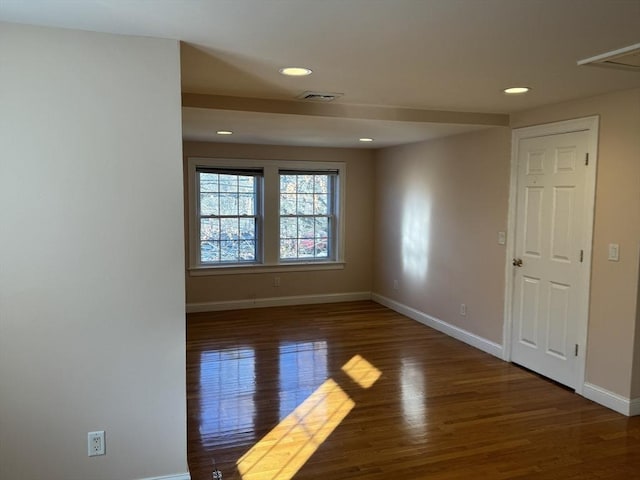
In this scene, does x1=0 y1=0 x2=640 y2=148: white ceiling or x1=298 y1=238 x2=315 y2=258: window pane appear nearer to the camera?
x1=0 y1=0 x2=640 y2=148: white ceiling

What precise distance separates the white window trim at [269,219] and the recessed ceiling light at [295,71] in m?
3.50

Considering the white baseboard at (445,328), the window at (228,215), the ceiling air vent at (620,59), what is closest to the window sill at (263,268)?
the window at (228,215)

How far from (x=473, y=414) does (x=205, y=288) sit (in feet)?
12.8

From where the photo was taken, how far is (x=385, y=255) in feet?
22.7

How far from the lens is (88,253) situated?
7.57 ft

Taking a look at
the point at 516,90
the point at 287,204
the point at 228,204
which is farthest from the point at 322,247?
the point at 516,90

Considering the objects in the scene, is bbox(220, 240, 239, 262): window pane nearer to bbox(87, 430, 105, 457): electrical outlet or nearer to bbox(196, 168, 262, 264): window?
bbox(196, 168, 262, 264): window

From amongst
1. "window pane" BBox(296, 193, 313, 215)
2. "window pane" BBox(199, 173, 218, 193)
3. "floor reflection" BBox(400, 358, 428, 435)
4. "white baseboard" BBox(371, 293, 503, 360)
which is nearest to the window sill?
"window pane" BBox(296, 193, 313, 215)

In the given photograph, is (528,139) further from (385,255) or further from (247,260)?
(247,260)

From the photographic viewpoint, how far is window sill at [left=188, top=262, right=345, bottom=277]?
6418 mm

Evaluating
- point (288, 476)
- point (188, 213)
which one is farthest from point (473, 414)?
point (188, 213)

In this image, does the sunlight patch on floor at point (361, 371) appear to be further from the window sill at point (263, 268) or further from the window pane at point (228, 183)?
the window pane at point (228, 183)

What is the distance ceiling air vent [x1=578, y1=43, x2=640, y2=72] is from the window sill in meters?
4.68

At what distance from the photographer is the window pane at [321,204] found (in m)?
7.03
